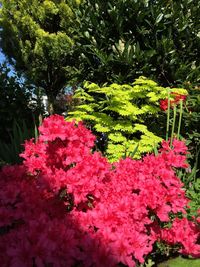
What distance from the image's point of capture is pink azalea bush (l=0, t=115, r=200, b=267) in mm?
2119

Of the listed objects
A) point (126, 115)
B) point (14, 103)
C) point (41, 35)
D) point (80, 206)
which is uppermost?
point (41, 35)

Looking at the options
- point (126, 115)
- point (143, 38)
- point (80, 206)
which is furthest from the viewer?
point (143, 38)

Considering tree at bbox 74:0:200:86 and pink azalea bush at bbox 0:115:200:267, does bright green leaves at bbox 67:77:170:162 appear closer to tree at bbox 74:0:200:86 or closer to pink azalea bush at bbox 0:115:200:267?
tree at bbox 74:0:200:86

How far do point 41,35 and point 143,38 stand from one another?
8.01 meters

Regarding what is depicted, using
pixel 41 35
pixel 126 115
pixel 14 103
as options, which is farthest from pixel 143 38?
pixel 41 35

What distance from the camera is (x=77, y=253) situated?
2160 mm

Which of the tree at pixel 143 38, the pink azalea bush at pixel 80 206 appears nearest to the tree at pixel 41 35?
the tree at pixel 143 38

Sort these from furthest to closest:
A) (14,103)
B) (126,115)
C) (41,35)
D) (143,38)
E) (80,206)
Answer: (41,35) → (14,103) → (143,38) → (126,115) → (80,206)

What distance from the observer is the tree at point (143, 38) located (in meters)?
6.48

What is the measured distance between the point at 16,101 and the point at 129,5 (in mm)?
3367

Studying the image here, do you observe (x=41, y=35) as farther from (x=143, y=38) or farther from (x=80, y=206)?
(x=80, y=206)

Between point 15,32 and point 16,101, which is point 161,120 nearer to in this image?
point 16,101

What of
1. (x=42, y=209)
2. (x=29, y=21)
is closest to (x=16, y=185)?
(x=42, y=209)

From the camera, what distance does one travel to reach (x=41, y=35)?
45.8 feet
